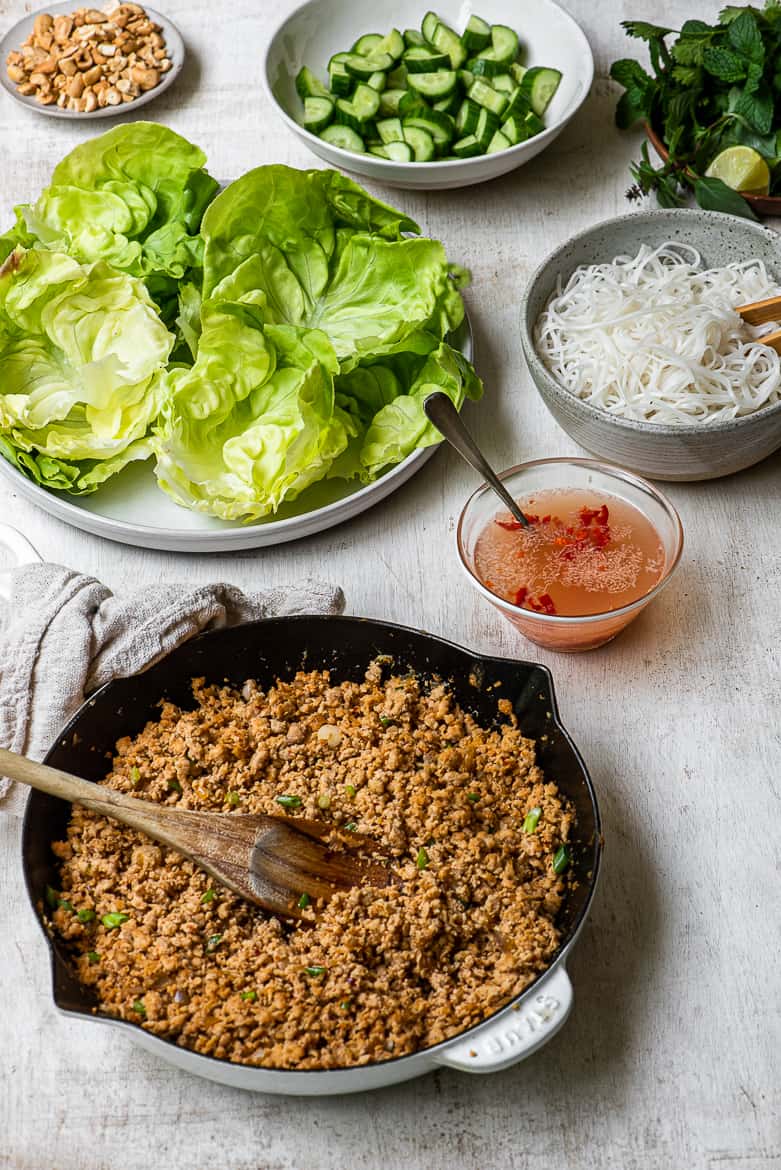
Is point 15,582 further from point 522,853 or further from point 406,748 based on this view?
point 522,853

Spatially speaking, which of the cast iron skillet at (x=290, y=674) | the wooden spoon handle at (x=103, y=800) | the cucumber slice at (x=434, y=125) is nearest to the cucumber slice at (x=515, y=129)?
the cucumber slice at (x=434, y=125)

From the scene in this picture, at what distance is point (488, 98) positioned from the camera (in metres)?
2.65

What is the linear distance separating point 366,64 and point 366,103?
13cm

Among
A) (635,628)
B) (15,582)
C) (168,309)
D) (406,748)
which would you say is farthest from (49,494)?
(635,628)

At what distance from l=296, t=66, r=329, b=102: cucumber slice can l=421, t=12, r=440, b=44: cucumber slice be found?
0.96 feet

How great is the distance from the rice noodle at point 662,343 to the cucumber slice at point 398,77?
0.84 metres

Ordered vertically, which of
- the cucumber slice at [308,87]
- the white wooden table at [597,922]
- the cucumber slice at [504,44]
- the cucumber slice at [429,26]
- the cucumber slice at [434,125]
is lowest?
the white wooden table at [597,922]

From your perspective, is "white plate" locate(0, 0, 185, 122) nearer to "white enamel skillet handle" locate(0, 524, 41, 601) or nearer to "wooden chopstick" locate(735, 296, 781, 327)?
"white enamel skillet handle" locate(0, 524, 41, 601)

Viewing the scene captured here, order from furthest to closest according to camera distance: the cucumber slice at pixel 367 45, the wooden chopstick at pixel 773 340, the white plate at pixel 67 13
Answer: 1. the white plate at pixel 67 13
2. the cucumber slice at pixel 367 45
3. the wooden chopstick at pixel 773 340

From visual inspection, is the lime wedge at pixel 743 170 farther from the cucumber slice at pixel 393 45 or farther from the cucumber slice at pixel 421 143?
the cucumber slice at pixel 393 45

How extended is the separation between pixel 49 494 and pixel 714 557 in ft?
4.07

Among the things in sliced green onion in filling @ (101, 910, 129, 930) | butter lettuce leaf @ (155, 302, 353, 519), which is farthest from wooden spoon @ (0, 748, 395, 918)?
butter lettuce leaf @ (155, 302, 353, 519)

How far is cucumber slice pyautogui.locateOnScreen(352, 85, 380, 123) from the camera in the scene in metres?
2.63

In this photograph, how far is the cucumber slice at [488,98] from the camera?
2.64m
